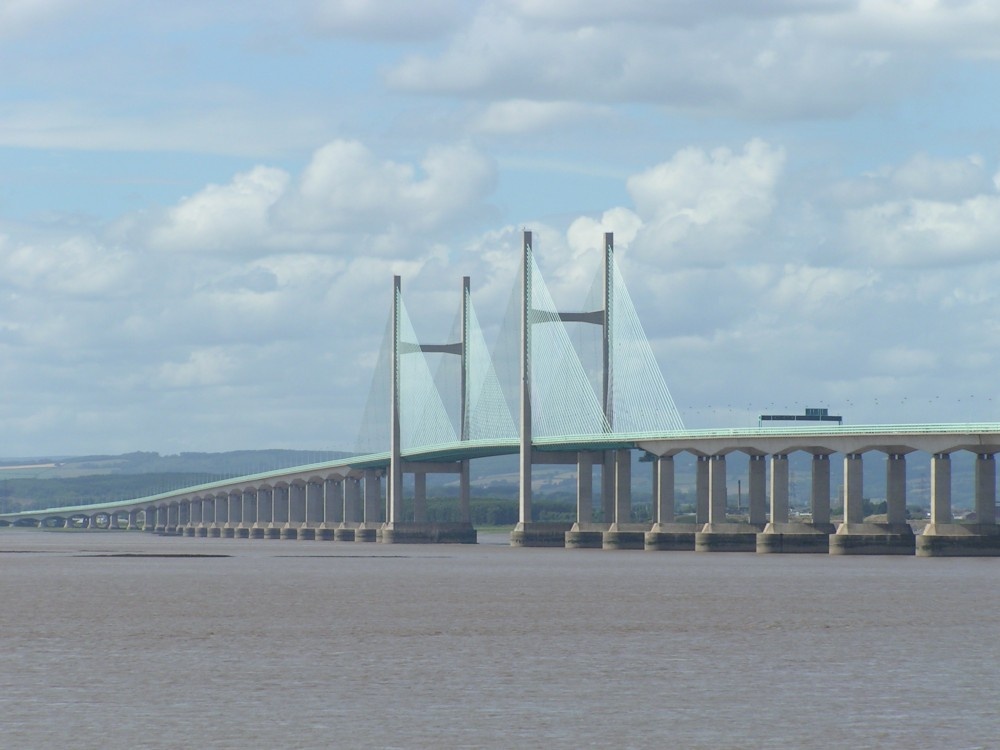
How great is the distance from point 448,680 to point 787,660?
6265 mm

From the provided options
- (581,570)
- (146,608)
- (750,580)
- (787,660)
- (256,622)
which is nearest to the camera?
(787,660)

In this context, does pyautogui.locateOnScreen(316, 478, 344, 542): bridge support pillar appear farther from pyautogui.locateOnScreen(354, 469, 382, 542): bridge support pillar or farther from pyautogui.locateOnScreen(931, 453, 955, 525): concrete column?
pyautogui.locateOnScreen(931, 453, 955, 525): concrete column

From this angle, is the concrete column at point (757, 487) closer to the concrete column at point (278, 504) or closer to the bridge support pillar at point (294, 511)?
the bridge support pillar at point (294, 511)

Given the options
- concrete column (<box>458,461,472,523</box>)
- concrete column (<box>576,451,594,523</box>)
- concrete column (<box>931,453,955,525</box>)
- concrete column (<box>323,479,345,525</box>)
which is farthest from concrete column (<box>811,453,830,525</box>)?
concrete column (<box>323,479,345,525</box>)

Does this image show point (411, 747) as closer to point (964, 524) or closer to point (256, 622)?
point (256, 622)

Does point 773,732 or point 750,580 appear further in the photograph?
point 750,580

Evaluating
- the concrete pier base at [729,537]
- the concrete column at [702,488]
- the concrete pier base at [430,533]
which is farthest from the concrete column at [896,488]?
the concrete pier base at [430,533]

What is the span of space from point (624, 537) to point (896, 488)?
1945cm

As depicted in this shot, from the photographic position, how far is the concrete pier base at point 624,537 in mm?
102250

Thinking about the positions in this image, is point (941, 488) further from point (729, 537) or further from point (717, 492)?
point (717, 492)

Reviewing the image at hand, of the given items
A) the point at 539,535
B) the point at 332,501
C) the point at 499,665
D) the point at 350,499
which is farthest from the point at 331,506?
the point at 499,665

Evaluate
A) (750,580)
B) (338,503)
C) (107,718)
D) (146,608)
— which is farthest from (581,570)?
(338,503)

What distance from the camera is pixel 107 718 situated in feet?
78.9

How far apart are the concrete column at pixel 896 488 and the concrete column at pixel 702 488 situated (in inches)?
453
